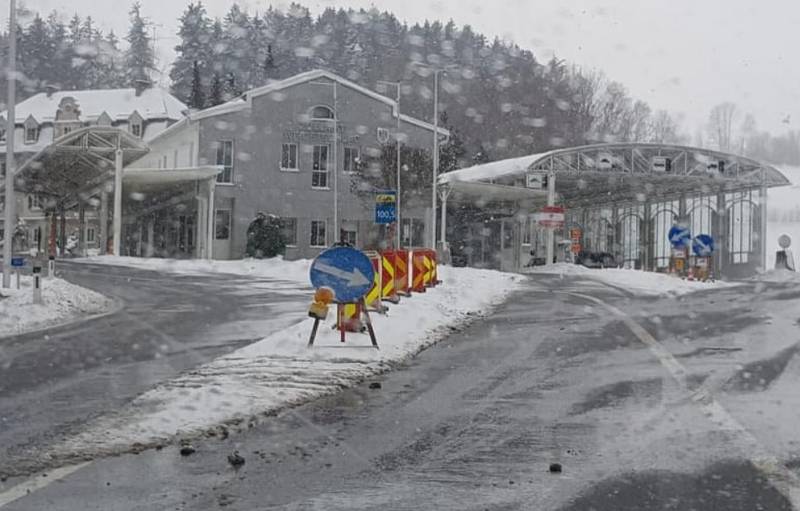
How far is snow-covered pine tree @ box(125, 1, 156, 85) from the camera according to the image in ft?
327

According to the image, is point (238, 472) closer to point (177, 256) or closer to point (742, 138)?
point (177, 256)

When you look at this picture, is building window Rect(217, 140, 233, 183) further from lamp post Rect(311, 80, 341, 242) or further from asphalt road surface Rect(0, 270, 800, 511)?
asphalt road surface Rect(0, 270, 800, 511)

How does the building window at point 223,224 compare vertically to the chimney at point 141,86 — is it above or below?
below

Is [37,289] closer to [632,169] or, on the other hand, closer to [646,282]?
[646,282]

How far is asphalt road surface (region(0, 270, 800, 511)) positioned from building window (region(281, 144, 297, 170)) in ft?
127

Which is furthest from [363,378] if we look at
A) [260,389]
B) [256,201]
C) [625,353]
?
[256,201]

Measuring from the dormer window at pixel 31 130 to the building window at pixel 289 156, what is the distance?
36.3 m

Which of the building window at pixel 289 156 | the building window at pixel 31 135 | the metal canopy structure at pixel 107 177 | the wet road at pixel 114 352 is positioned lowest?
the wet road at pixel 114 352

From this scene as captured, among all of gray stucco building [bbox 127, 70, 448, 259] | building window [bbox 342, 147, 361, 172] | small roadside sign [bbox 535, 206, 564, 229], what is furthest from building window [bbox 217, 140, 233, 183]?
small roadside sign [bbox 535, 206, 564, 229]

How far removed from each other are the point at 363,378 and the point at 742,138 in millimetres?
70025

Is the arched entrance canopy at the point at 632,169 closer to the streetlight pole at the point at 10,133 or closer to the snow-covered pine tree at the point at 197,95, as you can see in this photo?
the streetlight pole at the point at 10,133

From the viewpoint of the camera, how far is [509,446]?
6965mm

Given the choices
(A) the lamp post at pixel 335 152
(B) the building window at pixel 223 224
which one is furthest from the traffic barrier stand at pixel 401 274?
(B) the building window at pixel 223 224

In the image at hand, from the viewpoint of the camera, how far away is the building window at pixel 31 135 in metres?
77.9
